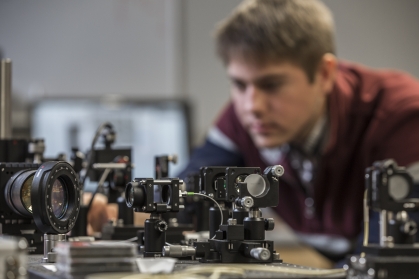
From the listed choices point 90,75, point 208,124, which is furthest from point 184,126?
point 90,75

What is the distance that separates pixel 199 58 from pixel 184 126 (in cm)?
71

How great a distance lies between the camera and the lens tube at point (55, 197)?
56.8 inches

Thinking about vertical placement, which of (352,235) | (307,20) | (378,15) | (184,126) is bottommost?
(352,235)

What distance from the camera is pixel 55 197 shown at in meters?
1.51

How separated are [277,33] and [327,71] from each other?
1.21 feet

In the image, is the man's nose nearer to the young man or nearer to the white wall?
the young man

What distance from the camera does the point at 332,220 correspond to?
3.12 metres

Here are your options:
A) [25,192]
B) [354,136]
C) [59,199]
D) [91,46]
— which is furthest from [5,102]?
[91,46]

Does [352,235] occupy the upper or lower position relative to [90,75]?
lower

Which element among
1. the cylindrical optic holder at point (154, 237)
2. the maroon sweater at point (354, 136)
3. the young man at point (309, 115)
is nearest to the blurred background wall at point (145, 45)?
the young man at point (309, 115)

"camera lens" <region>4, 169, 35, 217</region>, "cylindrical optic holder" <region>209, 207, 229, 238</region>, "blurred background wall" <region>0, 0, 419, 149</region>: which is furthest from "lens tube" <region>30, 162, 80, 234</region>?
"blurred background wall" <region>0, 0, 419, 149</region>

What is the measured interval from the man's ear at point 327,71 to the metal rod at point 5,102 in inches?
52.5

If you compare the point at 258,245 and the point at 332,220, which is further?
the point at 332,220

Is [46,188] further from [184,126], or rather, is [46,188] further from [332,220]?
[184,126]
